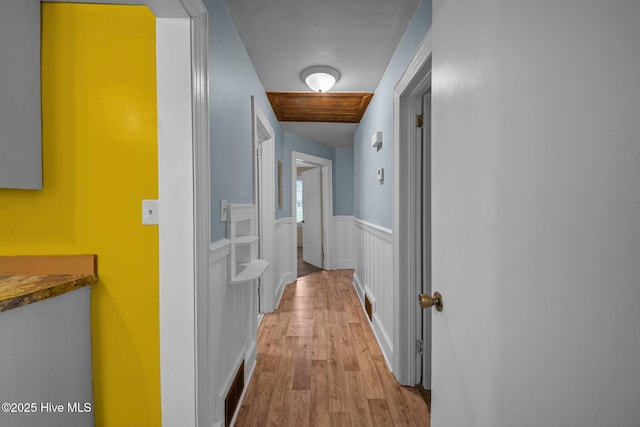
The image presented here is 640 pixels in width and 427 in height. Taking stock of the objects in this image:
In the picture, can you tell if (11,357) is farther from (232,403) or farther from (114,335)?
(232,403)

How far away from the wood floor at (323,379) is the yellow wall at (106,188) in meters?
0.77

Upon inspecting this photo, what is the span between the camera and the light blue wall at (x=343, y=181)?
5.60m

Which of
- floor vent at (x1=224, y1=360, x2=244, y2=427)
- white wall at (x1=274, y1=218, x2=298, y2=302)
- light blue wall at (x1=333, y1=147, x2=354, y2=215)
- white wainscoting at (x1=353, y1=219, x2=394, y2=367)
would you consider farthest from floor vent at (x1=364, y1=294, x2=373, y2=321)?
light blue wall at (x1=333, y1=147, x2=354, y2=215)

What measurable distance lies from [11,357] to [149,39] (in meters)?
1.34

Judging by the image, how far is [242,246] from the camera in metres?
2.10

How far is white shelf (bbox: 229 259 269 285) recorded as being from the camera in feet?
5.65

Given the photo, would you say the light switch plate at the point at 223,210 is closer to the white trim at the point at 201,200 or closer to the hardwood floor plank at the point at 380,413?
the white trim at the point at 201,200

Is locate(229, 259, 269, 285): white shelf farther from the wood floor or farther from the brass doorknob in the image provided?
the brass doorknob

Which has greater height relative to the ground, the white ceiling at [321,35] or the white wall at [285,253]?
the white ceiling at [321,35]

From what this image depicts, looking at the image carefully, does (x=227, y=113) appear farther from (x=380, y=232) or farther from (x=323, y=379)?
(x=323, y=379)

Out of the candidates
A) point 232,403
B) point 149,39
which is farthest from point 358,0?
point 232,403

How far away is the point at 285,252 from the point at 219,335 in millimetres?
2804

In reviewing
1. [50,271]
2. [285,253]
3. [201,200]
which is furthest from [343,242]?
[50,271]

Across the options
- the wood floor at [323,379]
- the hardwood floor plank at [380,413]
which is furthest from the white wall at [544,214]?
the wood floor at [323,379]
